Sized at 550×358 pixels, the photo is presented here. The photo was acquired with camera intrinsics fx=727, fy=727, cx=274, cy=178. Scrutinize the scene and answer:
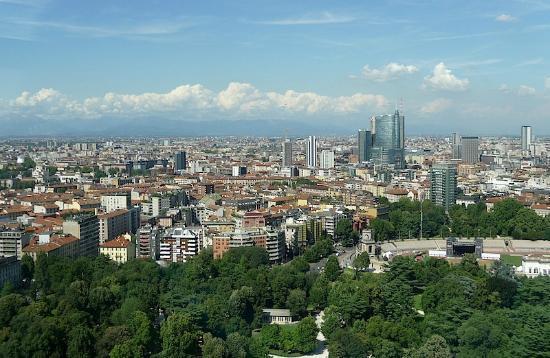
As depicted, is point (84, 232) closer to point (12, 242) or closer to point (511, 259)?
point (12, 242)

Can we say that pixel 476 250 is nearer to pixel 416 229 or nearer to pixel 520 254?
pixel 520 254

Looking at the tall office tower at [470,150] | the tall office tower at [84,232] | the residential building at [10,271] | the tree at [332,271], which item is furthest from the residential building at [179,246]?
the tall office tower at [470,150]

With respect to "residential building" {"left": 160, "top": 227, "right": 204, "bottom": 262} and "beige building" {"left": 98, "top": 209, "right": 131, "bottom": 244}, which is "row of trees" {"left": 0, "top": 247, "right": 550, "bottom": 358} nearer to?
"residential building" {"left": 160, "top": 227, "right": 204, "bottom": 262}

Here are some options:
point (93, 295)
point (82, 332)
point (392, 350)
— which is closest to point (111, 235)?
point (93, 295)

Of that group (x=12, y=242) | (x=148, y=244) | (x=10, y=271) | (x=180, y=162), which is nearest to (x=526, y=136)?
(x=180, y=162)

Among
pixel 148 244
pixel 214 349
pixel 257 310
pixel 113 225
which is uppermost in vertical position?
pixel 113 225

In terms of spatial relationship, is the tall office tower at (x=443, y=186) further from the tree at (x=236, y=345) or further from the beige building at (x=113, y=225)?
the tree at (x=236, y=345)

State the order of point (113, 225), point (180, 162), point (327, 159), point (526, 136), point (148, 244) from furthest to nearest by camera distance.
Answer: point (526, 136), point (327, 159), point (180, 162), point (113, 225), point (148, 244)
